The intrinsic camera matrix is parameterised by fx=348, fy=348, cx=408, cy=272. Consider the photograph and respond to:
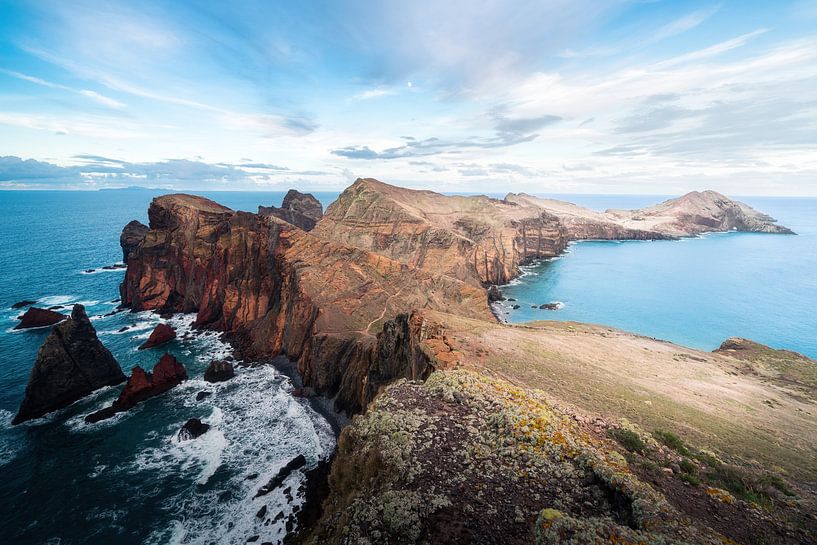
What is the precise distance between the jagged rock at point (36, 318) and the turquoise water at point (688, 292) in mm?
81515

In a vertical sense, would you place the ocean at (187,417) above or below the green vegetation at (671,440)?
below

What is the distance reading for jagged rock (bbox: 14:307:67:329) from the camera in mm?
57188

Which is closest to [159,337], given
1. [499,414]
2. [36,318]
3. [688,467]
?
[36,318]

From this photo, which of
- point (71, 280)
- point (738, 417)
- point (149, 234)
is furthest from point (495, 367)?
point (71, 280)

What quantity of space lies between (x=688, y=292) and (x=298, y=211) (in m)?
129

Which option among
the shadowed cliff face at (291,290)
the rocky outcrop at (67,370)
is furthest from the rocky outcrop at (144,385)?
the shadowed cliff face at (291,290)

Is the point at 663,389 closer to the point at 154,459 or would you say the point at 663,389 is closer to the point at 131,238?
the point at 154,459

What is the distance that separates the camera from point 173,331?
2197 inches

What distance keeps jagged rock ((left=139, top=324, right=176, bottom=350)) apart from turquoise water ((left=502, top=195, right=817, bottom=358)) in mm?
59951

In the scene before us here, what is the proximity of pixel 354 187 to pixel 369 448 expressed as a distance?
93219 millimetres

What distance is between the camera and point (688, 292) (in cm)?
8931

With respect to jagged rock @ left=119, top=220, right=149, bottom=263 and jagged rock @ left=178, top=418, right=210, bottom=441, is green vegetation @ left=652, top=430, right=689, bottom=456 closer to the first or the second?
jagged rock @ left=178, top=418, right=210, bottom=441

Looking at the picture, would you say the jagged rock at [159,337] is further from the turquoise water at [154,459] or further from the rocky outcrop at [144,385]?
the rocky outcrop at [144,385]

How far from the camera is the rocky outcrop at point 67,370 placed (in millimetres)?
36519
